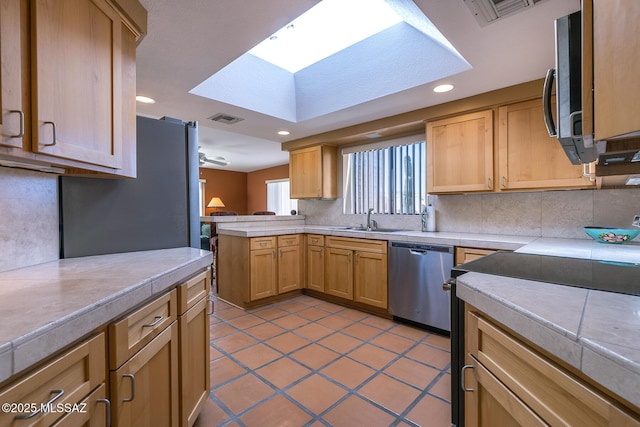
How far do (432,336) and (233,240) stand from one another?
2336 mm

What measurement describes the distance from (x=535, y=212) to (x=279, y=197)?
697 centimetres

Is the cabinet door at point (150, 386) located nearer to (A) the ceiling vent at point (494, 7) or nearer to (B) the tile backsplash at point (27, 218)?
(B) the tile backsplash at point (27, 218)

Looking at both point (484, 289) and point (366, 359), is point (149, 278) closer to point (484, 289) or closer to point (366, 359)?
point (484, 289)

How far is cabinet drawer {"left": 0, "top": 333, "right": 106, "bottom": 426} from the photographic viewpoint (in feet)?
1.87

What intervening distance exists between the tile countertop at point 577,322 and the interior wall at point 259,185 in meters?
7.98

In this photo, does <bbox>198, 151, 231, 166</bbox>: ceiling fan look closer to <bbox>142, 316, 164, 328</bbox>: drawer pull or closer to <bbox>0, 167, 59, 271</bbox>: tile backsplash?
<bbox>0, 167, 59, 271</bbox>: tile backsplash

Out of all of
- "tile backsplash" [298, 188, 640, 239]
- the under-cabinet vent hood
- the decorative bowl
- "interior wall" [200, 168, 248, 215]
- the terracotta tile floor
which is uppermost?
"interior wall" [200, 168, 248, 215]

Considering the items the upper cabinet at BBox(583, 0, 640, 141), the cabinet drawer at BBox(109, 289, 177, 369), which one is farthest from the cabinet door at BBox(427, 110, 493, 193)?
the cabinet drawer at BBox(109, 289, 177, 369)

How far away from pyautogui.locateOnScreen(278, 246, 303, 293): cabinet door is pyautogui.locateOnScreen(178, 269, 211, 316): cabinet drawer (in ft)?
6.34

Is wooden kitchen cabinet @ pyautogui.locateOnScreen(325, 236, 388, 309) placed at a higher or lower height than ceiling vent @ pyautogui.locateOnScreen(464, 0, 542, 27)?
lower

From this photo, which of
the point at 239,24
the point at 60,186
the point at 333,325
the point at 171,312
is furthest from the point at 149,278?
the point at 333,325

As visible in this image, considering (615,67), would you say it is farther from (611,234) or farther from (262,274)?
(262,274)

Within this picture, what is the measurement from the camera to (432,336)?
2619 millimetres

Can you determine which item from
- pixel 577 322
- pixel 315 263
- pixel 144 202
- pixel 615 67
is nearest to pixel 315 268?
pixel 315 263
